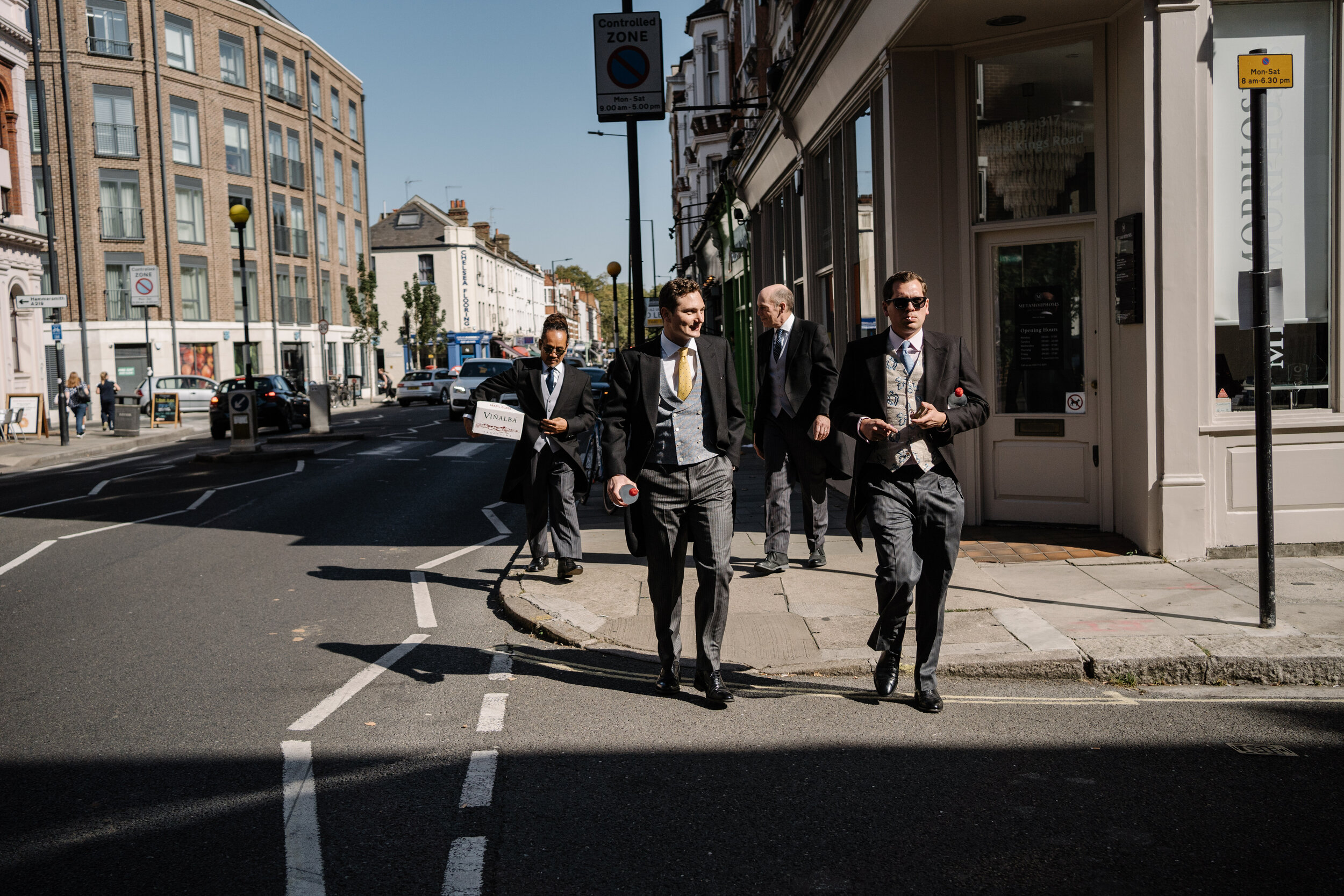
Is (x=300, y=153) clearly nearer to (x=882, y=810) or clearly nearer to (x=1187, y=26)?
(x=1187, y=26)

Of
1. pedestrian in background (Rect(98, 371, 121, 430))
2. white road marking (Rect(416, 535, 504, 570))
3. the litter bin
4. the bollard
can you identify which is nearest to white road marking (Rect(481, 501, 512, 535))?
white road marking (Rect(416, 535, 504, 570))

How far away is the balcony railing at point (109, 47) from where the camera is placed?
144 feet

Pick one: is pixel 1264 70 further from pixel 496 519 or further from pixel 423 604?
pixel 496 519

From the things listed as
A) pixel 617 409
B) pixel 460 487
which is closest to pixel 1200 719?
pixel 617 409

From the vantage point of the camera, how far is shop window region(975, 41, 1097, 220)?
8.78m

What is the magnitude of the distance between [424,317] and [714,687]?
221 ft

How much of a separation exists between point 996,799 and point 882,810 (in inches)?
17.4

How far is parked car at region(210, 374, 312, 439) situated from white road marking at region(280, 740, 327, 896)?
2348 cm

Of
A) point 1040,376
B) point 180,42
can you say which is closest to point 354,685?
point 1040,376

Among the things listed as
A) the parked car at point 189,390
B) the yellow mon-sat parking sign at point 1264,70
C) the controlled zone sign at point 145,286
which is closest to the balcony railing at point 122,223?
the parked car at point 189,390

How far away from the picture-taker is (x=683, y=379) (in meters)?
5.33

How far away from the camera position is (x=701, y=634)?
5441mm

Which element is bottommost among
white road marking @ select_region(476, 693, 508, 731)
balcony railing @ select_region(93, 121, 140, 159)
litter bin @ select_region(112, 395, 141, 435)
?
white road marking @ select_region(476, 693, 508, 731)

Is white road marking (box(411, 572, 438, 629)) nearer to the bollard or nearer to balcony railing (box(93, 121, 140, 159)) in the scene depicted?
the bollard
